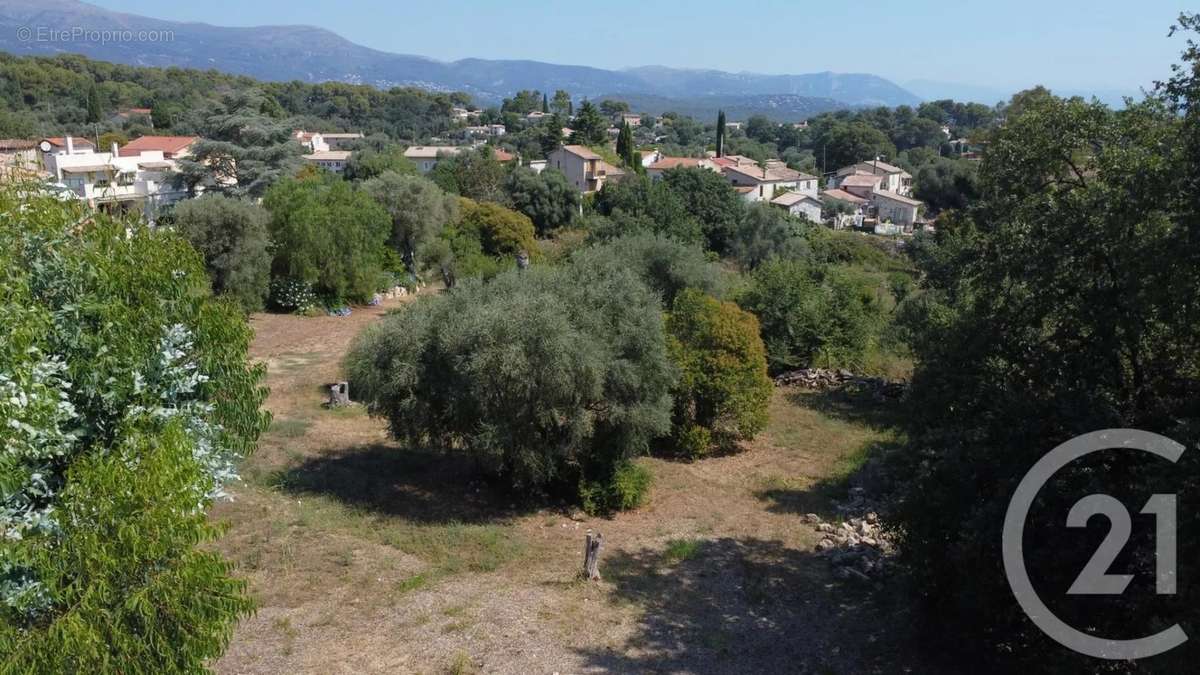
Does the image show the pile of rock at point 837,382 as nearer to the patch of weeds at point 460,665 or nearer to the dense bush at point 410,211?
the patch of weeds at point 460,665

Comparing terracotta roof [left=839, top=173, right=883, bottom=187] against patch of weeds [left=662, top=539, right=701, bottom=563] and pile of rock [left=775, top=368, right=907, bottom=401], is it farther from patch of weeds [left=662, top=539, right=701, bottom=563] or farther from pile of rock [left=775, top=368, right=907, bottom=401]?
patch of weeds [left=662, top=539, right=701, bottom=563]

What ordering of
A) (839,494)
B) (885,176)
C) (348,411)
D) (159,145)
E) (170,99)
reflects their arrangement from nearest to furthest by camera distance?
(839,494) → (348,411) → (159,145) → (885,176) → (170,99)

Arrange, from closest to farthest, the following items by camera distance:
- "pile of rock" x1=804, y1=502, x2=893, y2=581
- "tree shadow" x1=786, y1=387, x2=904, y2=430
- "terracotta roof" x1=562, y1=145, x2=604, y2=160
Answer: "pile of rock" x1=804, y1=502, x2=893, y2=581 → "tree shadow" x1=786, y1=387, x2=904, y2=430 → "terracotta roof" x1=562, y1=145, x2=604, y2=160

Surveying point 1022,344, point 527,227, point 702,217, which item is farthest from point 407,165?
point 1022,344

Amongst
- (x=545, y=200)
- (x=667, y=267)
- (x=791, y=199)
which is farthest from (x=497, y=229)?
(x=791, y=199)

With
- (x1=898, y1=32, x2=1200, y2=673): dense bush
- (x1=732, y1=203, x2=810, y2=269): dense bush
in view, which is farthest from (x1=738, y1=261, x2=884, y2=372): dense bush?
(x1=732, y1=203, x2=810, y2=269): dense bush

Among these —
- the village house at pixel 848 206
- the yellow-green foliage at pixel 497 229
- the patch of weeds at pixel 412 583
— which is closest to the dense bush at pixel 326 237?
the yellow-green foliage at pixel 497 229

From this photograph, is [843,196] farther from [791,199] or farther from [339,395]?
[339,395]
